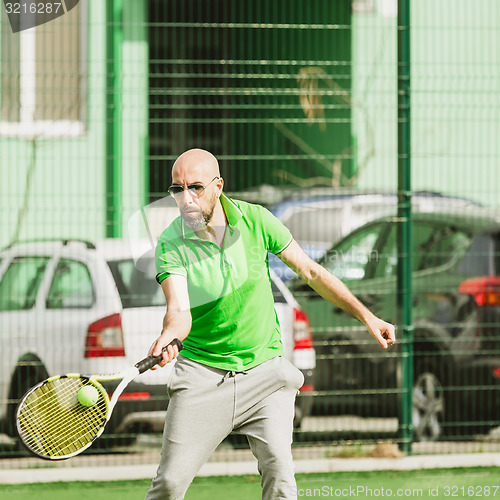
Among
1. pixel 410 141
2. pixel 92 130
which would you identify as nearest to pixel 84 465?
pixel 92 130

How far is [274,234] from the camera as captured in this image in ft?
16.0

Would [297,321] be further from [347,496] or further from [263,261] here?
[263,261]

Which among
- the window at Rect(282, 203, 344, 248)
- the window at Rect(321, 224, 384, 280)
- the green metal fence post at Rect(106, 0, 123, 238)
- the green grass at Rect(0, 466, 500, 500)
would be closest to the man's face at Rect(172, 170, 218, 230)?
the green grass at Rect(0, 466, 500, 500)

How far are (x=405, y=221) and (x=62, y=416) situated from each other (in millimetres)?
3920

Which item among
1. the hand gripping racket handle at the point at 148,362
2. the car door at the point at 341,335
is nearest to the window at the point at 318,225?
the car door at the point at 341,335

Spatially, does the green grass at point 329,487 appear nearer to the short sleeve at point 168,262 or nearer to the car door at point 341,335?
the car door at point 341,335

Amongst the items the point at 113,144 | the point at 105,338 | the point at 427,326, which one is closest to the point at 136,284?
the point at 105,338

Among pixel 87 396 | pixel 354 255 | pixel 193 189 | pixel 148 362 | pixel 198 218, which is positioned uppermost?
pixel 193 189

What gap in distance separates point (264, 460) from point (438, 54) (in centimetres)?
404

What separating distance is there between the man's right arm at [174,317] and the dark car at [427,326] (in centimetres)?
329

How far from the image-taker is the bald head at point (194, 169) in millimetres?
4688

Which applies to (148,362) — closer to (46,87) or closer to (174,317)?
(174,317)

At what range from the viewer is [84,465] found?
25.2 ft

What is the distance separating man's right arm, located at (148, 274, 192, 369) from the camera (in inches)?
173
